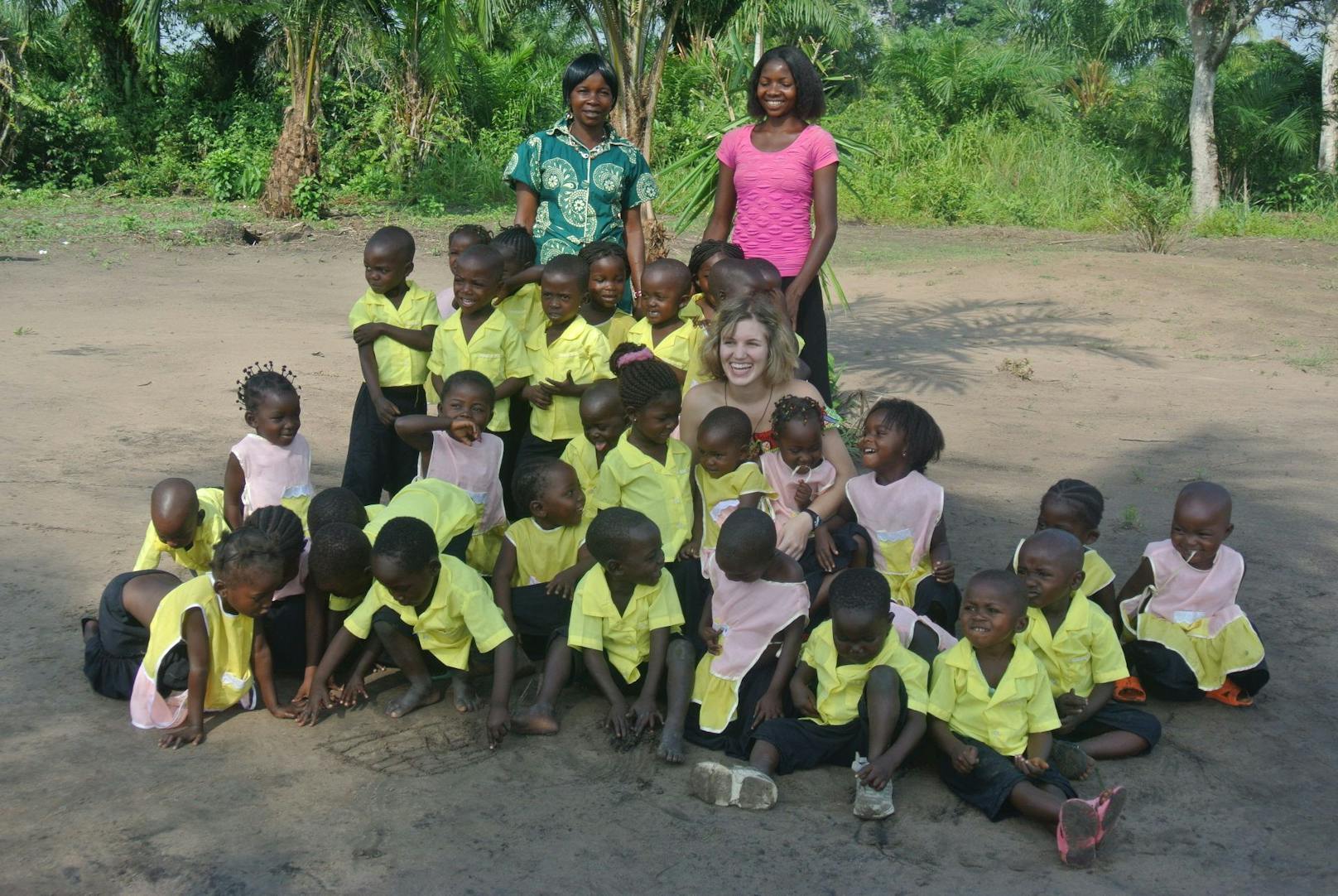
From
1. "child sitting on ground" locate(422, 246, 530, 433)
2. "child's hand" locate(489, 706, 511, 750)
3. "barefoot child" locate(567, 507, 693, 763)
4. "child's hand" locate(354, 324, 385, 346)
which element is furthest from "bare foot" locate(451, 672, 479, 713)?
"child's hand" locate(354, 324, 385, 346)

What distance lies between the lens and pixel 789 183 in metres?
5.46

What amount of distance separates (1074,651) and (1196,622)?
24.5 inches

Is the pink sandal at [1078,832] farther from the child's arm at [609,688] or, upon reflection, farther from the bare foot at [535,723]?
the bare foot at [535,723]

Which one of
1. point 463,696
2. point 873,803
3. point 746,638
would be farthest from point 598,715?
point 873,803

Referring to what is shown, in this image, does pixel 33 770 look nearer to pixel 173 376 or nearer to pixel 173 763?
pixel 173 763

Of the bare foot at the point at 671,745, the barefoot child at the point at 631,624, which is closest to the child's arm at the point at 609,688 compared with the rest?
the barefoot child at the point at 631,624

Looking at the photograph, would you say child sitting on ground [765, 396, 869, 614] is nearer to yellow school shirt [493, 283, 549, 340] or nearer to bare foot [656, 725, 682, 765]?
bare foot [656, 725, 682, 765]

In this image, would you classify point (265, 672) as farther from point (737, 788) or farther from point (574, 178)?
point (574, 178)

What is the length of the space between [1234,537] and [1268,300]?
7.39 m

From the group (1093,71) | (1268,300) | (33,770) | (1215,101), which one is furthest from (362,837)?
(1093,71)

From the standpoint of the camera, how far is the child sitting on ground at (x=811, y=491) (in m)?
4.32

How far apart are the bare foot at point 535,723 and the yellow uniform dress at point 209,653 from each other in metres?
0.83

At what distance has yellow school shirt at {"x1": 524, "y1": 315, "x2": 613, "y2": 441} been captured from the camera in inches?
193

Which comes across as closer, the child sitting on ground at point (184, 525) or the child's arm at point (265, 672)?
the child's arm at point (265, 672)
